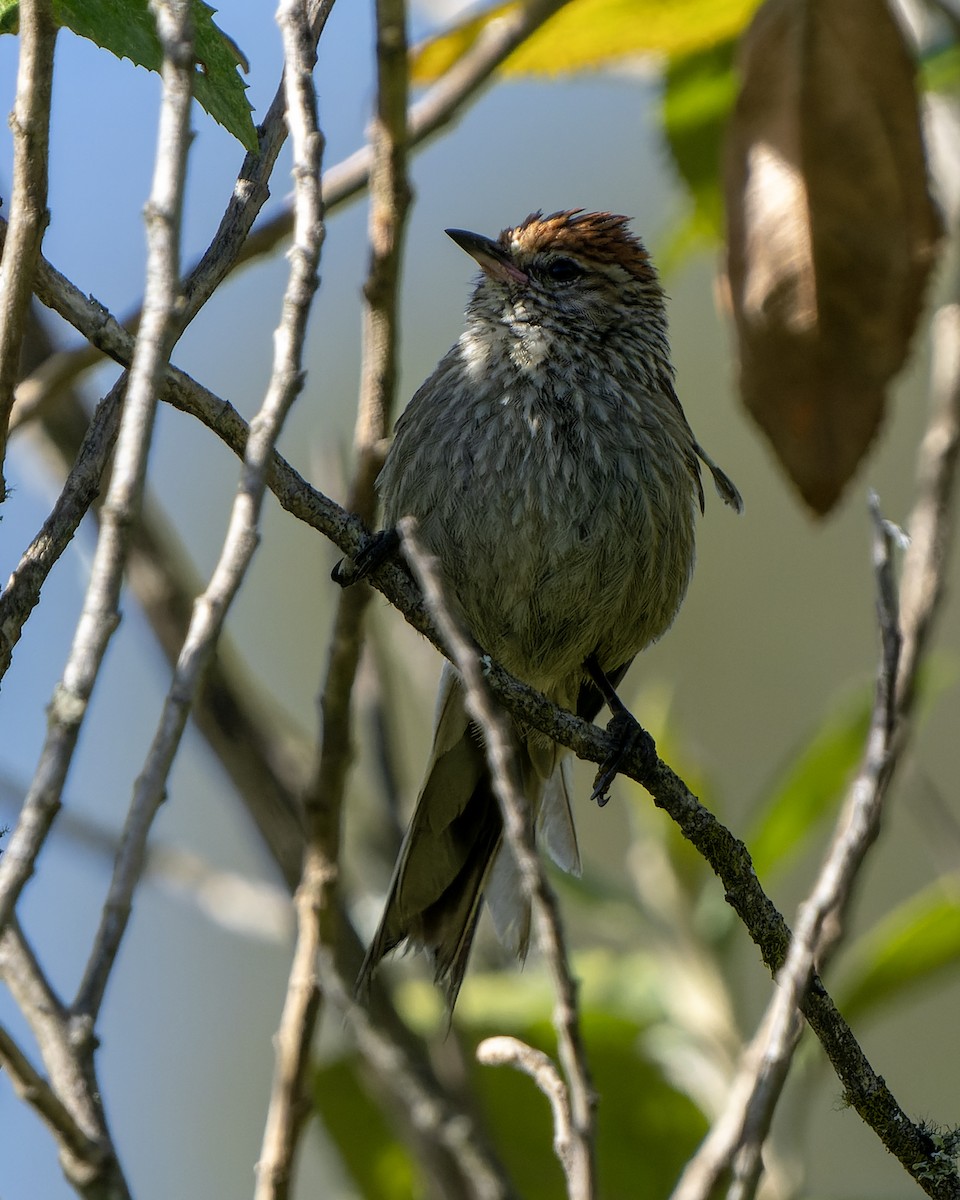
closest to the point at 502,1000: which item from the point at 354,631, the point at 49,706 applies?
the point at 354,631

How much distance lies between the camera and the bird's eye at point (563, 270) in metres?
5.06

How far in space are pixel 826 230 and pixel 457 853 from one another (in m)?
2.38

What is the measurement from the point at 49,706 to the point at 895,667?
1.54 metres

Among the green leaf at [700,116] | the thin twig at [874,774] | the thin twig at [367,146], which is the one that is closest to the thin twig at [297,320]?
the thin twig at [367,146]

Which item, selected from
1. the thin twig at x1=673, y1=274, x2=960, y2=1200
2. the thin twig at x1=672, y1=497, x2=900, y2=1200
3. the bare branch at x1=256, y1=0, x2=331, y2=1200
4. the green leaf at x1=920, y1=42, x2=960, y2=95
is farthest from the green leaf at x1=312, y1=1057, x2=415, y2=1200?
the green leaf at x1=920, y1=42, x2=960, y2=95

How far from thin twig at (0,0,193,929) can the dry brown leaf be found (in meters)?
1.01

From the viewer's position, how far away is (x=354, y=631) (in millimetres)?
3465

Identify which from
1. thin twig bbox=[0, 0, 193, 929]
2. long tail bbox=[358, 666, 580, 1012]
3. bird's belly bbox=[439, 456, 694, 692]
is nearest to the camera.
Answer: thin twig bbox=[0, 0, 193, 929]

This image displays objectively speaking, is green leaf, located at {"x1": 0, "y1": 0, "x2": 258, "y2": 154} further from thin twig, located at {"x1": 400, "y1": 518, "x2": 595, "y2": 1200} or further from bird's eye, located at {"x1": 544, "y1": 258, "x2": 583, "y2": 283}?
bird's eye, located at {"x1": 544, "y1": 258, "x2": 583, "y2": 283}

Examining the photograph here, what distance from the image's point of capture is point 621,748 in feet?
12.5

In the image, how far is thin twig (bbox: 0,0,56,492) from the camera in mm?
2062

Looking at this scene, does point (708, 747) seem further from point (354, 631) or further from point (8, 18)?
point (8, 18)

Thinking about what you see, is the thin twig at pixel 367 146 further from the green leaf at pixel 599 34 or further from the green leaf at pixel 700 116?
the green leaf at pixel 700 116

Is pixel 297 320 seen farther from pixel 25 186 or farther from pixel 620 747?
pixel 620 747
